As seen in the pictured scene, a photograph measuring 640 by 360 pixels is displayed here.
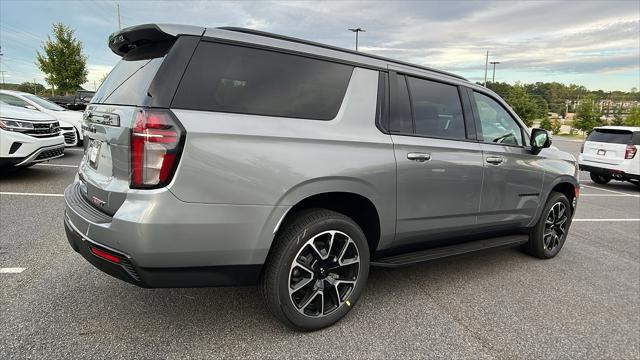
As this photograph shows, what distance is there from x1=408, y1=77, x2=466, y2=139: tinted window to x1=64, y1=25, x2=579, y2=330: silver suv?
2cm

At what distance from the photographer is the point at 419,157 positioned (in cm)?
300

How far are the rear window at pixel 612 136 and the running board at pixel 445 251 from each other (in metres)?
8.48

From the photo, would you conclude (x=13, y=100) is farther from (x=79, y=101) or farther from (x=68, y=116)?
(x=79, y=101)

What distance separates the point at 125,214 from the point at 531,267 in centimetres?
395

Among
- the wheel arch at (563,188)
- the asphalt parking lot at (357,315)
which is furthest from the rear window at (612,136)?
the asphalt parking lot at (357,315)

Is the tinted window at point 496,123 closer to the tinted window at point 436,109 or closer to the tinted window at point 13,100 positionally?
the tinted window at point 436,109

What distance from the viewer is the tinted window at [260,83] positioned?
2.19 meters

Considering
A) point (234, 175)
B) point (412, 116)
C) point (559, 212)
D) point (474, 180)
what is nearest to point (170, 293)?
point (234, 175)

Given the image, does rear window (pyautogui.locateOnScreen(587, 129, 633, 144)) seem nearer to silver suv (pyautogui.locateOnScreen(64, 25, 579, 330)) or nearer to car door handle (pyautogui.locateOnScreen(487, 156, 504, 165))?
car door handle (pyautogui.locateOnScreen(487, 156, 504, 165))

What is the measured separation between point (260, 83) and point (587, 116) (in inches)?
1917

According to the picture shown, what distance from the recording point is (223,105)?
7.31ft

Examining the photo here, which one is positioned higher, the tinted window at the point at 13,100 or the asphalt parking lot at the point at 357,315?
the tinted window at the point at 13,100

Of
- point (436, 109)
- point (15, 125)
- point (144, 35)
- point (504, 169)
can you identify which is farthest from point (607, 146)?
point (15, 125)

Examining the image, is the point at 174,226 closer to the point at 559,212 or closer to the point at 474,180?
the point at 474,180
